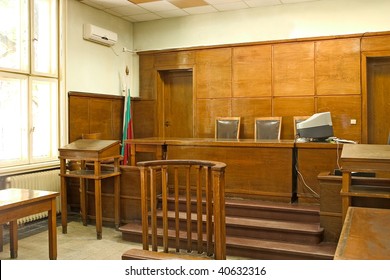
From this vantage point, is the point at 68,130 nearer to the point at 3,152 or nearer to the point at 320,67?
the point at 3,152

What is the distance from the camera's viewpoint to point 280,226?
3.44m

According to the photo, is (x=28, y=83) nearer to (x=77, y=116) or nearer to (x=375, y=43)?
(x=77, y=116)

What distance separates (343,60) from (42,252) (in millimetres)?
4679

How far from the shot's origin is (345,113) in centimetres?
543

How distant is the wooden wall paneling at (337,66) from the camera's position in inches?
211

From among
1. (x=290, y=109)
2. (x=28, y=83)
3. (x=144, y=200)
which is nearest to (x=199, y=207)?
(x=144, y=200)

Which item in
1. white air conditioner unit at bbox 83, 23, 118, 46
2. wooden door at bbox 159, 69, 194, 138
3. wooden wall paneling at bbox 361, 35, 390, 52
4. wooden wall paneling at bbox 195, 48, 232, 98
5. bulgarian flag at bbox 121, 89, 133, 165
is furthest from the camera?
wooden door at bbox 159, 69, 194, 138

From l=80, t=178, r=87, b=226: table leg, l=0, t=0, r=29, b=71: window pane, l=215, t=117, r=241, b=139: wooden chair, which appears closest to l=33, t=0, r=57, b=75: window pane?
l=0, t=0, r=29, b=71: window pane

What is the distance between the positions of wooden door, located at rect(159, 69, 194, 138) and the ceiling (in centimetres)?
104

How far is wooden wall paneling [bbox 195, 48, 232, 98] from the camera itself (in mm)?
6117

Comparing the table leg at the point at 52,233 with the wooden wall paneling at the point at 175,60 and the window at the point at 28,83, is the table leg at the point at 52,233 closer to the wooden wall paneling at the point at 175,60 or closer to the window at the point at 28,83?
the window at the point at 28,83

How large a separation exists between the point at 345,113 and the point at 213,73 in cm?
219

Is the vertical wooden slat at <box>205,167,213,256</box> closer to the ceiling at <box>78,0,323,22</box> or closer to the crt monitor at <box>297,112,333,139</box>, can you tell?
the crt monitor at <box>297,112,333,139</box>
